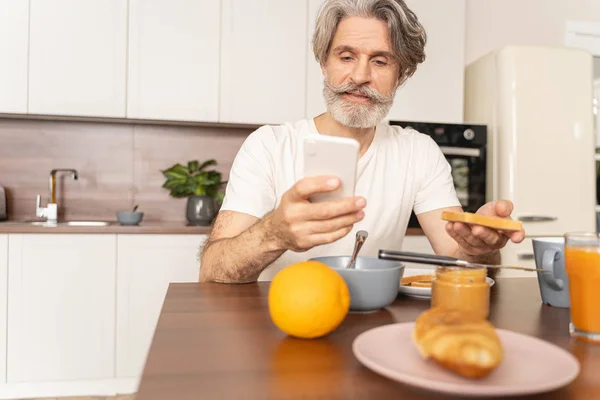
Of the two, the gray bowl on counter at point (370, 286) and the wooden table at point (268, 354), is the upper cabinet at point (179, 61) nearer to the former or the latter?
the wooden table at point (268, 354)

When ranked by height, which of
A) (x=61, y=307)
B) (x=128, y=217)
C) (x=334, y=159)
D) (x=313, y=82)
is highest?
(x=313, y=82)

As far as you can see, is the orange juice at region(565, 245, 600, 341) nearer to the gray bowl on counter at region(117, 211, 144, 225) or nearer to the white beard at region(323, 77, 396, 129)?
the white beard at region(323, 77, 396, 129)

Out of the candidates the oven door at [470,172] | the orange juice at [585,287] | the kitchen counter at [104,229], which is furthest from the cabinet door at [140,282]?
the orange juice at [585,287]

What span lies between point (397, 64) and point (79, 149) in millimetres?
2040

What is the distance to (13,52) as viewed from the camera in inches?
98.0

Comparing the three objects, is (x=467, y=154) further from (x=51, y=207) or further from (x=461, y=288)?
(x=51, y=207)

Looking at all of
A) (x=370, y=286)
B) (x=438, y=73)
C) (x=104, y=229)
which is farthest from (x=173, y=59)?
(x=370, y=286)

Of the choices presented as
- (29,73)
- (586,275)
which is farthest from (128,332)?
(586,275)

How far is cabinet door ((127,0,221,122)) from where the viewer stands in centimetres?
261

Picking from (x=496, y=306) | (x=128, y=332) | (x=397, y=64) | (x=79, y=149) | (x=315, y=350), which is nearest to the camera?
(x=315, y=350)

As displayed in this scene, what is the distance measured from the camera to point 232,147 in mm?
3035

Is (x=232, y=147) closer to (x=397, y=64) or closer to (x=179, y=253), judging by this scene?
(x=179, y=253)

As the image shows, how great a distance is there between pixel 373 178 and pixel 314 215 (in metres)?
0.81

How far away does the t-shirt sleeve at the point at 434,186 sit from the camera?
158cm
